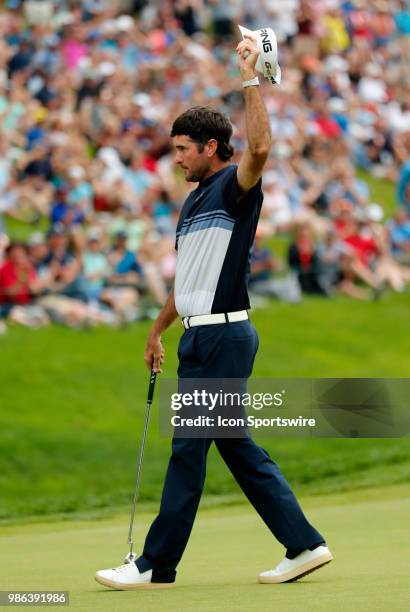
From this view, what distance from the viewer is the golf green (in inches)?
221

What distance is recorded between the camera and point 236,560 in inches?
288

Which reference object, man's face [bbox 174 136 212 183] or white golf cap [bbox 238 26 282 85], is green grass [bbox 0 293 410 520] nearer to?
man's face [bbox 174 136 212 183]

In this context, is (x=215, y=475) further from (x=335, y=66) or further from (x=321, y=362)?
(x=335, y=66)

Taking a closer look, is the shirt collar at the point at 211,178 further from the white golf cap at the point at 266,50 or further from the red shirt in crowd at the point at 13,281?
the red shirt in crowd at the point at 13,281

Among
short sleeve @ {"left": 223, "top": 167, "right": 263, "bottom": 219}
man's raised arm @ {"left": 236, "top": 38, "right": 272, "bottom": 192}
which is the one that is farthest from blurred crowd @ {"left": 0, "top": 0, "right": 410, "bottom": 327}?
man's raised arm @ {"left": 236, "top": 38, "right": 272, "bottom": 192}

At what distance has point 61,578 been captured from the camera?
6637 millimetres

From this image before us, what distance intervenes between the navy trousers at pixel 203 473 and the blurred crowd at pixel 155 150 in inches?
319

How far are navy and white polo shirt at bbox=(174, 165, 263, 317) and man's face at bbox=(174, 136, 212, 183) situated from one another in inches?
4.4

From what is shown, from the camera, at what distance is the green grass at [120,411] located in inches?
478

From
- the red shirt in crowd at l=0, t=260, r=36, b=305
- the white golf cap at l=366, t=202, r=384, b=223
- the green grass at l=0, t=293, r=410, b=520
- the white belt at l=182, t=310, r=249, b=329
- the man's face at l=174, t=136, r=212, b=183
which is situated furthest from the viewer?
the white golf cap at l=366, t=202, r=384, b=223

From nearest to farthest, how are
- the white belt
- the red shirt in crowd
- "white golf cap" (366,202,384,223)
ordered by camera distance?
the white belt → the red shirt in crowd → "white golf cap" (366,202,384,223)

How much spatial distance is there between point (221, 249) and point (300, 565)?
4.63ft

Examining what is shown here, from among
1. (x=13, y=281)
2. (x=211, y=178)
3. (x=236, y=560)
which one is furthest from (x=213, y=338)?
(x=13, y=281)

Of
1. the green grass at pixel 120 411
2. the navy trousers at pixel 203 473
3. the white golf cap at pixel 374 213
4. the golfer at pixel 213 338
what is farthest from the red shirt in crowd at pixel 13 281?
the navy trousers at pixel 203 473
